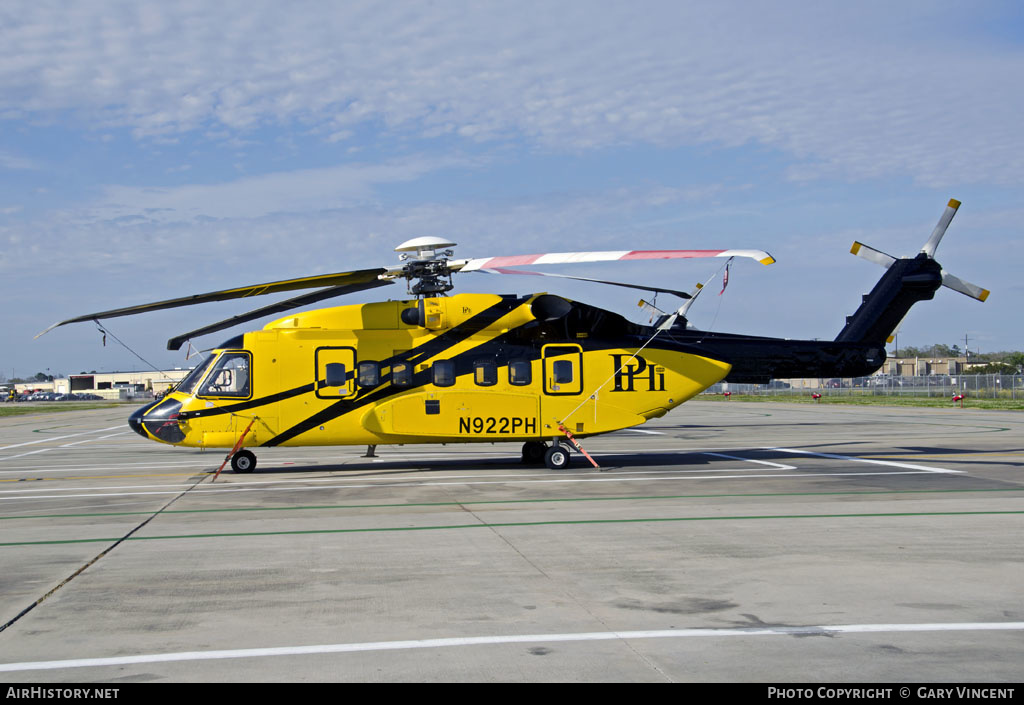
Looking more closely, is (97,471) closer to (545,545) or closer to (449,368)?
(449,368)

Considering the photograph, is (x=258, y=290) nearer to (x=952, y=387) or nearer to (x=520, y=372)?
(x=520, y=372)

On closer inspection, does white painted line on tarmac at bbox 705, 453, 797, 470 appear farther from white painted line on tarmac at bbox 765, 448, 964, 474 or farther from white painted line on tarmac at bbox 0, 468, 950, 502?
white painted line on tarmac at bbox 765, 448, 964, 474

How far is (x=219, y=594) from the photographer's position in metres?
7.66

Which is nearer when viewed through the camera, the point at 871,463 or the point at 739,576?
the point at 739,576

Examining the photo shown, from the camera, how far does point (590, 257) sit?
15289mm

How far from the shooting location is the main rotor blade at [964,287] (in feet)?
66.5

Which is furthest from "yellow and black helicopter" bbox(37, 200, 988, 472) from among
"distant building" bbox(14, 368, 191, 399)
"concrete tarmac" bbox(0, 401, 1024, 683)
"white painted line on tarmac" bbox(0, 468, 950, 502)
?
"distant building" bbox(14, 368, 191, 399)

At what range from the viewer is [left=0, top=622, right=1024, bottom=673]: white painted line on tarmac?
226 inches

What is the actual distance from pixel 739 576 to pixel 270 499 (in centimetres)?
850

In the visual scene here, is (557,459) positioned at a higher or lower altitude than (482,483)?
higher

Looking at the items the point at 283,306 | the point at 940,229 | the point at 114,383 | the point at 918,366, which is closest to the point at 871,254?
the point at 940,229

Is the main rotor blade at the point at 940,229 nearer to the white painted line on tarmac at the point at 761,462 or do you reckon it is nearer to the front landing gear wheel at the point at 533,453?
the white painted line on tarmac at the point at 761,462

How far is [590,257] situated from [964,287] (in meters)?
10.9
